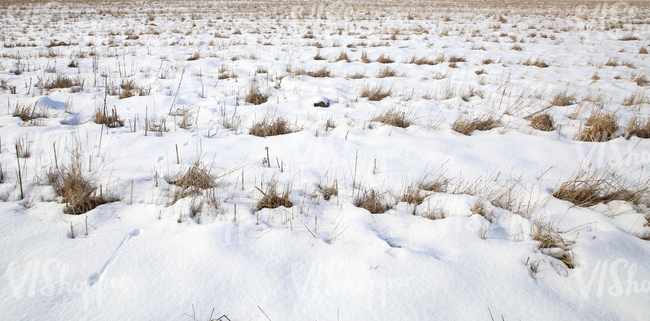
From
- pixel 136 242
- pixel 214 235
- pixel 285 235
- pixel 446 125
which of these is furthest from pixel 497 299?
pixel 446 125

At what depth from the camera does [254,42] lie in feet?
32.4

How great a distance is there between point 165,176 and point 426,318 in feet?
7.26

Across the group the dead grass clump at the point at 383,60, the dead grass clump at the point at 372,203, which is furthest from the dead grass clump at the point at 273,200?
the dead grass clump at the point at 383,60

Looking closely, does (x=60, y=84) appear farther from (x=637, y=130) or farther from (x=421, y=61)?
(x=637, y=130)

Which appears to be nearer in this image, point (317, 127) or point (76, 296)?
point (76, 296)

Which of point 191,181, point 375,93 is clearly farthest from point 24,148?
point 375,93

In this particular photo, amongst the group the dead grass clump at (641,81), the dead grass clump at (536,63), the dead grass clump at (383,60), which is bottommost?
the dead grass clump at (641,81)

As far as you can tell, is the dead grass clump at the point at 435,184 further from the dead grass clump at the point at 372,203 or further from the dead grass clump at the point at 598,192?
the dead grass clump at the point at 598,192

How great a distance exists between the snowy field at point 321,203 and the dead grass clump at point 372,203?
0.07 feet

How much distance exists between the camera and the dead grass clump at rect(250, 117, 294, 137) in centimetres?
348

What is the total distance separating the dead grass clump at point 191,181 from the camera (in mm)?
2254

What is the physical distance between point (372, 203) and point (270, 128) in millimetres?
1773

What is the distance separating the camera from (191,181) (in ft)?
7.85

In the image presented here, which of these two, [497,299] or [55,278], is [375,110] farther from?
[55,278]
